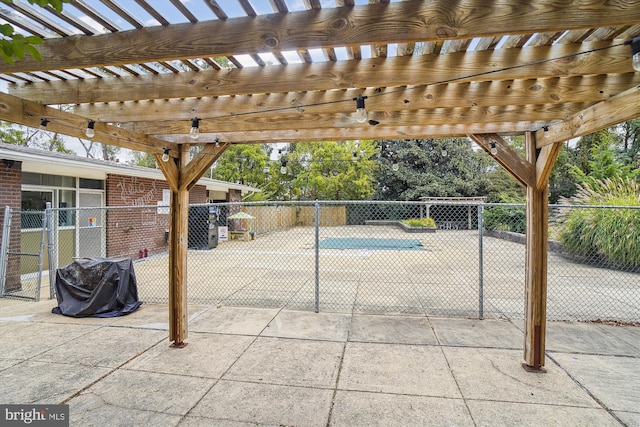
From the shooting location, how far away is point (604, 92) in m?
2.47

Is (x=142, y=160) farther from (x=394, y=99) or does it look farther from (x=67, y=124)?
(x=394, y=99)

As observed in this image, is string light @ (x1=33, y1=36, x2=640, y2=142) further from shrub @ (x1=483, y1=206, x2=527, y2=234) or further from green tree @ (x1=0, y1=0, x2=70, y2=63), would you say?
shrub @ (x1=483, y1=206, x2=527, y2=234)

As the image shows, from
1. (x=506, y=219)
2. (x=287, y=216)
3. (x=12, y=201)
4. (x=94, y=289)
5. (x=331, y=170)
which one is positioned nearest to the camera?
(x=94, y=289)

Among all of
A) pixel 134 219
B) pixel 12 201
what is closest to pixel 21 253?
pixel 12 201

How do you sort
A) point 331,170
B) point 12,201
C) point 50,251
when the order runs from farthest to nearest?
point 331,170, point 12,201, point 50,251

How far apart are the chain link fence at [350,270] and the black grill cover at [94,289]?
2.38ft

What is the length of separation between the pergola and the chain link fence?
5.89 ft

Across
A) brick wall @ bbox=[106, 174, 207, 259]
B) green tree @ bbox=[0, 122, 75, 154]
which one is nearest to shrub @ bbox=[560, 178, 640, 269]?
brick wall @ bbox=[106, 174, 207, 259]

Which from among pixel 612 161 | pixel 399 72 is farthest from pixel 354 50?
pixel 612 161

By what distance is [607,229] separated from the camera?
8156 mm

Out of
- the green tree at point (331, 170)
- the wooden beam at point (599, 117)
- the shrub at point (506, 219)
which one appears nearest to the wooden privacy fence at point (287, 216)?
the green tree at point (331, 170)

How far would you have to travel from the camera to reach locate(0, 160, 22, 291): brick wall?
5926mm

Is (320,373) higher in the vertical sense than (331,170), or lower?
lower

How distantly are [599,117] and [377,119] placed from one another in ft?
5.75
